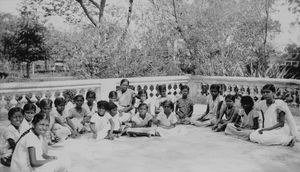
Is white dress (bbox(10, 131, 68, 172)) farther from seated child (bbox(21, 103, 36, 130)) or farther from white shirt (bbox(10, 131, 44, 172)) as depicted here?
seated child (bbox(21, 103, 36, 130))

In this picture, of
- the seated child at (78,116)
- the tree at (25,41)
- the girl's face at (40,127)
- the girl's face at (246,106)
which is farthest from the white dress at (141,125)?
the tree at (25,41)

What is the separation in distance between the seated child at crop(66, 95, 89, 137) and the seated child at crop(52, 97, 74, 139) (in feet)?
0.62

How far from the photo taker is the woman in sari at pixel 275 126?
6.04 m

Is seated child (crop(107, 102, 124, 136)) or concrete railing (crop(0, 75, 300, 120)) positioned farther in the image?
concrete railing (crop(0, 75, 300, 120))

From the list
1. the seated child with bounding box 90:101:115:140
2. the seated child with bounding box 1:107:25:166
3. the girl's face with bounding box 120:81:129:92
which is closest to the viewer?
the seated child with bounding box 1:107:25:166

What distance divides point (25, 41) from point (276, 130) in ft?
73.1

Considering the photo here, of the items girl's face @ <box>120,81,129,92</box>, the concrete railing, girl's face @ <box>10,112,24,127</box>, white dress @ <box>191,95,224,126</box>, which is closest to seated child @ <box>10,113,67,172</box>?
girl's face @ <box>10,112,24,127</box>

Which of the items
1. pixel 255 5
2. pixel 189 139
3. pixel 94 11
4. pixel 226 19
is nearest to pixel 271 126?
pixel 189 139

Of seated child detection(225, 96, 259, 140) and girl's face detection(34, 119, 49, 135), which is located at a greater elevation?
girl's face detection(34, 119, 49, 135)

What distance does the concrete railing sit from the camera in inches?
294

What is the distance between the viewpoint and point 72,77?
12.2m

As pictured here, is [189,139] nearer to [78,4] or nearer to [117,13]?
[117,13]

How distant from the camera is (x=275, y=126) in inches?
238

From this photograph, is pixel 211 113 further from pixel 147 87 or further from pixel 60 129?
pixel 60 129
